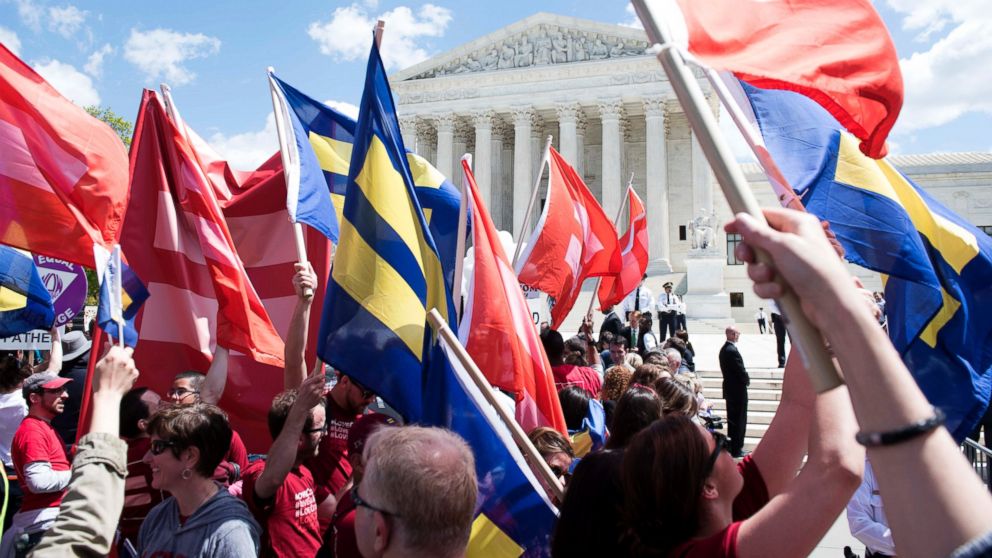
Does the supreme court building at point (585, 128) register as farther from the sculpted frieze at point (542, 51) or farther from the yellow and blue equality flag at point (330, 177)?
the yellow and blue equality flag at point (330, 177)

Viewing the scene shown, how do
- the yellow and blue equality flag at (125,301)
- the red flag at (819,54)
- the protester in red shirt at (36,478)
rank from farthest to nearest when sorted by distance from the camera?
1. the protester in red shirt at (36,478)
2. the yellow and blue equality flag at (125,301)
3. the red flag at (819,54)

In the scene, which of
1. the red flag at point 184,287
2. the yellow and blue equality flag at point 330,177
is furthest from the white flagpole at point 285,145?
the red flag at point 184,287

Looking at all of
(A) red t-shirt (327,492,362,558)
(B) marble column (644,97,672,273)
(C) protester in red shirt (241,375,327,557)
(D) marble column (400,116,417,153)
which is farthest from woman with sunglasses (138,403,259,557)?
(D) marble column (400,116,417,153)

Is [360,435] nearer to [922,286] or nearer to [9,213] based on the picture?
[9,213]

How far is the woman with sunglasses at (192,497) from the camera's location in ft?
8.14

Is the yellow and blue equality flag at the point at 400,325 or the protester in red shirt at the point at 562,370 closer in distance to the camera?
the yellow and blue equality flag at the point at 400,325

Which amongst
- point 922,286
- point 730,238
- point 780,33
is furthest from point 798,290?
point 730,238

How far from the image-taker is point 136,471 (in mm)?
3311

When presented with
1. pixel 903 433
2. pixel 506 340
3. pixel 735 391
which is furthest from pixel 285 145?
pixel 735 391

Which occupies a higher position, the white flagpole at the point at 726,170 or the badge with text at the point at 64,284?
the white flagpole at the point at 726,170

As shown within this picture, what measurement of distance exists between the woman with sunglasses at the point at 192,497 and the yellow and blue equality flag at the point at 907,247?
8.02ft

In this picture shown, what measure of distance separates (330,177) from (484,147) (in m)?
35.8

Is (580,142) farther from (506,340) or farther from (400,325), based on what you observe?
(400,325)

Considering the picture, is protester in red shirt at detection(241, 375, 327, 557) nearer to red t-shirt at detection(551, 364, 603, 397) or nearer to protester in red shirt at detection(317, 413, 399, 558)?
protester in red shirt at detection(317, 413, 399, 558)
